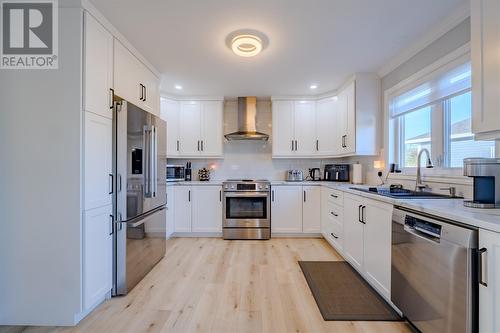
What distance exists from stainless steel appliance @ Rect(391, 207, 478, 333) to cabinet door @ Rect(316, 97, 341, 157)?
2.41 meters

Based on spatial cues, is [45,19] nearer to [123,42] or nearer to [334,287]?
[123,42]

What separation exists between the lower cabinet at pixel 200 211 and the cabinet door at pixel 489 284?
323cm

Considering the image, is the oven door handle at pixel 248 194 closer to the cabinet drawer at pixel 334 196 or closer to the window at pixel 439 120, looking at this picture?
the cabinet drawer at pixel 334 196

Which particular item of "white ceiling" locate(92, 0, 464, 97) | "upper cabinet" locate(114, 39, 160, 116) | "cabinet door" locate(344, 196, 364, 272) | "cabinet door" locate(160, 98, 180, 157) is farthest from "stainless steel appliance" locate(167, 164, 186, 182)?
"cabinet door" locate(344, 196, 364, 272)

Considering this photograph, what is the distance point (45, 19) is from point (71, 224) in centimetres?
154

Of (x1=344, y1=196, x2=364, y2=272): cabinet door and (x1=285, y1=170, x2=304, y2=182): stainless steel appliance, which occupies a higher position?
(x1=285, y1=170, x2=304, y2=182): stainless steel appliance

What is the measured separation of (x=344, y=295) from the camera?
2.20 m

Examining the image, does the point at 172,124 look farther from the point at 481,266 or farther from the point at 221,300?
the point at 481,266

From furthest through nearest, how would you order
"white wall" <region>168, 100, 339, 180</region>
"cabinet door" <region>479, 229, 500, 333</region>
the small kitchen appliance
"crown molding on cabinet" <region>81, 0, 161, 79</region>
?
"white wall" <region>168, 100, 339, 180</region>
the small kitchen appliance
"crown molding on cabinet" <region>81, 0, 161, 79</region>
"cabinet door" <region>479, 229, 500, 333</region>

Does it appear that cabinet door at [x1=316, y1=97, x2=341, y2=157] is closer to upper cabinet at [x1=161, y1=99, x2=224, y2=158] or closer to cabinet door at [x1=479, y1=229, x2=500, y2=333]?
upper cabinet at [x1=161, y1=99, x2=224, y2=158]

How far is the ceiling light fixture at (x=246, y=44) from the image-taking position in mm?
2325

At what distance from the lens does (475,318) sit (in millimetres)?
1187

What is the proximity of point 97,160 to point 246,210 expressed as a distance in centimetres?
243

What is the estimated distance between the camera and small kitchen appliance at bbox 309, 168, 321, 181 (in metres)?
4.45
